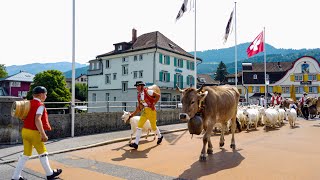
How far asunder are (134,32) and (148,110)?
40185 millimetres

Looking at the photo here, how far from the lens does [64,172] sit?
6.63 meters

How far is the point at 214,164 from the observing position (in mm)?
7020

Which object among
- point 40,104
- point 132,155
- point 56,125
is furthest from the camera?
point 56,125

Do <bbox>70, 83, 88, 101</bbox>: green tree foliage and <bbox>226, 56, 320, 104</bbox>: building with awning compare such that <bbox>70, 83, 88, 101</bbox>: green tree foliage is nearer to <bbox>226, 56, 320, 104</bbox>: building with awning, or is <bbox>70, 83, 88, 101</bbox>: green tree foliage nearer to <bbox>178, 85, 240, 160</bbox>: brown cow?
<bbox>226, 56, 320, 104</bbox>: building with awning

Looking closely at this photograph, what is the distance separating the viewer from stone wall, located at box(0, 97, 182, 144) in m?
10.4

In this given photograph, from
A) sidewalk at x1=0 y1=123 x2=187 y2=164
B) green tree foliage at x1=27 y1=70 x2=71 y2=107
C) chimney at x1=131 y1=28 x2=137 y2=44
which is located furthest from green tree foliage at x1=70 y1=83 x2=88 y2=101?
sidewalk at x1=0 y1=123 x2=187 y2=164

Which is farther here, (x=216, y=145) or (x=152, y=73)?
(x=152, y=73)

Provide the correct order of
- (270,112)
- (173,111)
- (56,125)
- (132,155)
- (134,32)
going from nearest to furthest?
(132,155) < (56,125) < (270,112) < (173,111) < (134,32)

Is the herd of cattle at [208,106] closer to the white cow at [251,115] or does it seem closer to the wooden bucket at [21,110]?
the wooden bucket at [21,110]

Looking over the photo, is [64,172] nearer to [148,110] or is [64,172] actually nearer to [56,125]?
[148,110]

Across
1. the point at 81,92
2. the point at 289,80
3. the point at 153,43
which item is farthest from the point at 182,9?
the point at 81,92

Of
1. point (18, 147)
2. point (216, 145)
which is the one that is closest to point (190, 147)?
point (216, 145)

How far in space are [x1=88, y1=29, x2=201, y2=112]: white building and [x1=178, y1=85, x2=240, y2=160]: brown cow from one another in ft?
107

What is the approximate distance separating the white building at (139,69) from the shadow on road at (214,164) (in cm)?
3362
